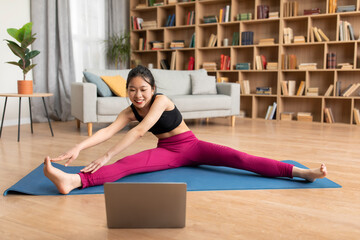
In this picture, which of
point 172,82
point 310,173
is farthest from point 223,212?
point 172,82

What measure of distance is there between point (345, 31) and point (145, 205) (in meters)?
4.17

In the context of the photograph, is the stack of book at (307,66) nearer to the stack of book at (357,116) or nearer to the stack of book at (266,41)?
the stack of book at (266,41)

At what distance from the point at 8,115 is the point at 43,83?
62 centimetres

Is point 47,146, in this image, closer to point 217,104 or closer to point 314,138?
point 217,104

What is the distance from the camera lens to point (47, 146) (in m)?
2.92

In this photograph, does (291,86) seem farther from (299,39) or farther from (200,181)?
(200,181)

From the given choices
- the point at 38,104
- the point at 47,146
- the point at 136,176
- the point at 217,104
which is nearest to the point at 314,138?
the point at 217,104

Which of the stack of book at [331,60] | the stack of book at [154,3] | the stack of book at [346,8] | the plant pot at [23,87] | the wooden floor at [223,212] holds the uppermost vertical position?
the stack of book at [154,3]

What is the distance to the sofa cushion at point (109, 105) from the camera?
350cm

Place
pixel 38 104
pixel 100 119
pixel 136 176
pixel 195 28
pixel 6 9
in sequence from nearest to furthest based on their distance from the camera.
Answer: pixel 136 176, pixel 100 119, pixel 6 9, pixel 38 104, pixel 195 28

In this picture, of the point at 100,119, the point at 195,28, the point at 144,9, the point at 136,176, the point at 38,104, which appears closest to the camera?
the point at 136,176

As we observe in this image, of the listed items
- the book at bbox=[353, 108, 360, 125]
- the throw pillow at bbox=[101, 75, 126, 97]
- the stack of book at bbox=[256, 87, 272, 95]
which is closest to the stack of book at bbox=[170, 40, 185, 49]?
the stack of book at bbox=[256, 87, 272, 95]

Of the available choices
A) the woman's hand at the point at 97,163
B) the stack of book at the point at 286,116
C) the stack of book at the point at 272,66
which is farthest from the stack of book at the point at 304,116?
the woman's hand at the point at 97,163

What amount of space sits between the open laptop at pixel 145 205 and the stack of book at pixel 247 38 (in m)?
4.21
